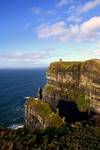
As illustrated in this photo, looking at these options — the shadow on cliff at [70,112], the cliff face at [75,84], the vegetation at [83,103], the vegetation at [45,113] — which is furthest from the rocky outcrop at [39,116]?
the cliff face at [75,84]

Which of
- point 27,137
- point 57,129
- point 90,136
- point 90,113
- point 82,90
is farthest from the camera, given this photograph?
point 82,90

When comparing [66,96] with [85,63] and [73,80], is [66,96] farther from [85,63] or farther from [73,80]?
[85,63]

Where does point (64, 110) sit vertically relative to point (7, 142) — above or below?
below

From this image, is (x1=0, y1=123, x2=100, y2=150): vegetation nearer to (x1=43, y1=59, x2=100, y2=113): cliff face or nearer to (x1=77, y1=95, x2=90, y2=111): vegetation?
(x1=43, y1=59, x2=100, y2=113): cliff face

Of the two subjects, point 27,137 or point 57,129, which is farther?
point 57,129

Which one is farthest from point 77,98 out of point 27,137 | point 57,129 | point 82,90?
point 27,137

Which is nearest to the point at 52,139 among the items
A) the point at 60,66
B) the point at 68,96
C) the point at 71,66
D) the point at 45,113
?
the point at 45,113
